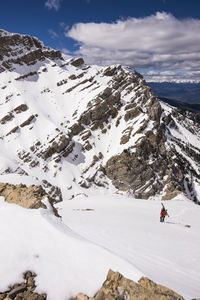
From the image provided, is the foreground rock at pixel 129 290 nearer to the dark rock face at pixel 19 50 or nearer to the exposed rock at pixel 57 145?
the exposed rock at pixel 57 145

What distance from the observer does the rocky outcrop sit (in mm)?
11656

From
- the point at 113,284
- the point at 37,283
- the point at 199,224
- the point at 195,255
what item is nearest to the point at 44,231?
the point at 37,283

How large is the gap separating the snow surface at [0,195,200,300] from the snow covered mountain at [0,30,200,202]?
5274 centimetres

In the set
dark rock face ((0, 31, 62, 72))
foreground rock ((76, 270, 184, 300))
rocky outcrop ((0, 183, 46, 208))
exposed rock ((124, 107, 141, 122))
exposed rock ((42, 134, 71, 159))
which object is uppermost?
dark rock face ((0, 31, 62, 72))

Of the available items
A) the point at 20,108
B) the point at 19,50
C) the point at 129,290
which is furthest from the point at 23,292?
the point at 19,50

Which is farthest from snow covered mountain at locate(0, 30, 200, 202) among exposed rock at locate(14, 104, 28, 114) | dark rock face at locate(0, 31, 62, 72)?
dark rock face at locate(0, 31, 62, 72)

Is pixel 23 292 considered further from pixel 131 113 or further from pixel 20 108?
pixel 20 108

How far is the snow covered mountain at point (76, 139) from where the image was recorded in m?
80.3

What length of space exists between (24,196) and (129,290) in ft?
28.9

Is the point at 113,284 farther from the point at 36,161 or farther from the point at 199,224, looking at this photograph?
the point at 36,161

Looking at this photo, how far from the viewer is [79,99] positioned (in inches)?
4301

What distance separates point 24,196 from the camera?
1254cm

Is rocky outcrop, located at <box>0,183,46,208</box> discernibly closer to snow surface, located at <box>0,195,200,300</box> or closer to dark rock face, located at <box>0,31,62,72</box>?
snow surface, located at <box>0,195,200,300</box>

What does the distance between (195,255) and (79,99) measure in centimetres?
10462
